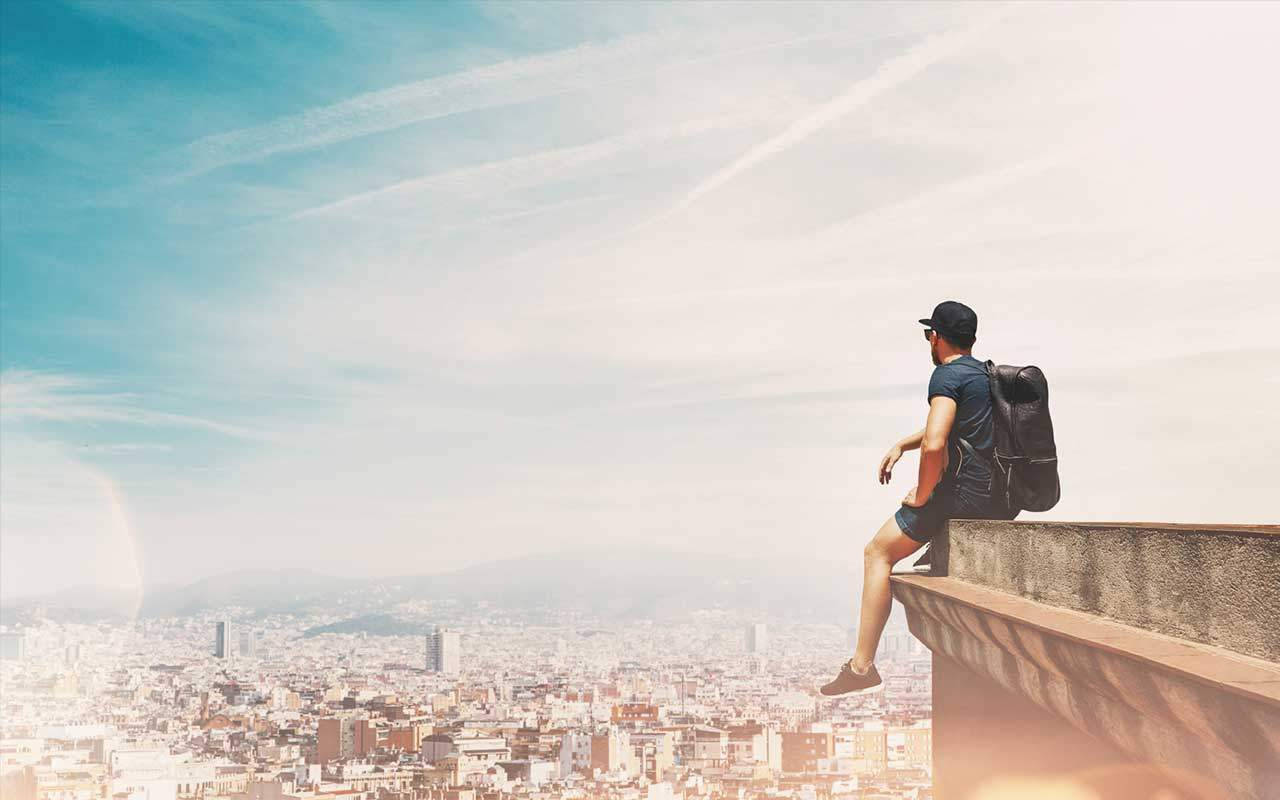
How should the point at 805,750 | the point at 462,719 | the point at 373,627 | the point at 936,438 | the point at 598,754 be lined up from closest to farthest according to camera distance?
the point at 936,438
the point at 805,750
the point at 598,754
the point at 462,719
the point at 373,627

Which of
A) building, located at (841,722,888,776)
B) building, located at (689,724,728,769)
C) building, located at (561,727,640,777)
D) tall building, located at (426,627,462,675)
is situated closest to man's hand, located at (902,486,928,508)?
building, located at (841,722,888,776)

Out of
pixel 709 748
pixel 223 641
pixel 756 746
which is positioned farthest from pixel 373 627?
pixel 756 746

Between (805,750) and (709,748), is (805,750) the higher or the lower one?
the higher one

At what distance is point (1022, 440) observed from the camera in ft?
18.2

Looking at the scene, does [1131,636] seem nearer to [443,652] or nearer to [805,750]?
[805,750]

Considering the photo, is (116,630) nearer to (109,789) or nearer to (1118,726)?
(109,789)

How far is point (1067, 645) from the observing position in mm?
3363

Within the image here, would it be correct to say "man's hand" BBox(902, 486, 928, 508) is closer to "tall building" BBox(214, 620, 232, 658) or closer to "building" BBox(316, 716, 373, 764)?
"building" BBox(316, 716, 373, 764)

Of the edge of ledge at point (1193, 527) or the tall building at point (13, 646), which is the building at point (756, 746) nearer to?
the edge of ledge at point (1193, 527)

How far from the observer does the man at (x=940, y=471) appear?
18.1ft

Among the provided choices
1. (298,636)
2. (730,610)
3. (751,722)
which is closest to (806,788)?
(751,722)

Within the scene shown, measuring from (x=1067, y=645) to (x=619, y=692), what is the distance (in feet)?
152

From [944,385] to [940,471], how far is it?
1.33 feet

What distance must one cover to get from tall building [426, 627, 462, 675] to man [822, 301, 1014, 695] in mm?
64178
